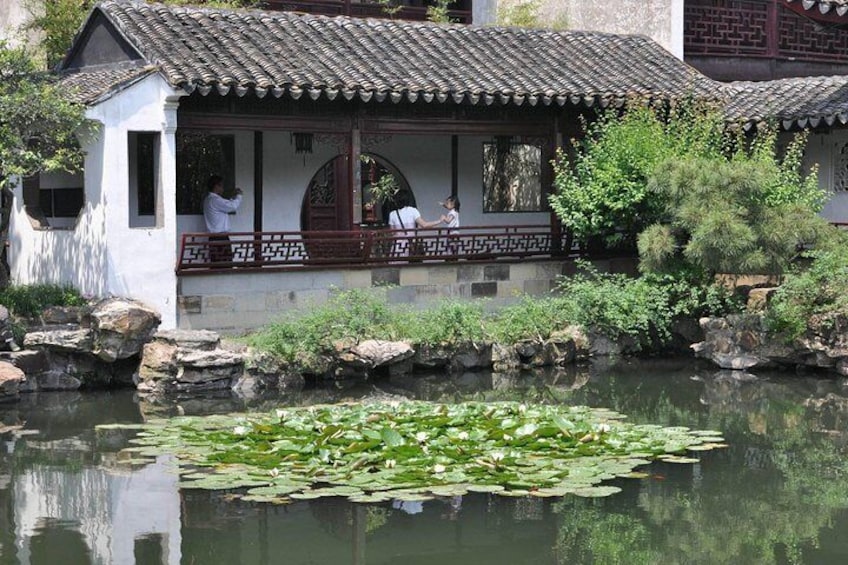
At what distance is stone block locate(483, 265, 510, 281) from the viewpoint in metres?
18.9

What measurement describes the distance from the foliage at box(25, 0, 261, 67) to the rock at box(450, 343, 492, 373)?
6.75 meters

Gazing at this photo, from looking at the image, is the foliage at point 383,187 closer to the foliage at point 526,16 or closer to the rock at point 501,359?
the rock at point 501,359

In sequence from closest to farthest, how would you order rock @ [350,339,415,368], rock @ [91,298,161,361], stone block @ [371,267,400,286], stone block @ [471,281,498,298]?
rock @ [91,298,161,361] → rock @ [350,339,415,368] → stone block @ [371,267,400,286] → stone block @ [471,281,498,298]

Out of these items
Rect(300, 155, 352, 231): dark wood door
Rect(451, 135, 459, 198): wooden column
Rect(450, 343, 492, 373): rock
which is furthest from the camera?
Rect(451, 135, 459, 198): wooden column

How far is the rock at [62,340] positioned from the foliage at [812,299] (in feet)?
24.4

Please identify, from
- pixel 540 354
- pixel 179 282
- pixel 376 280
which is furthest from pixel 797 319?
pixel 179 282

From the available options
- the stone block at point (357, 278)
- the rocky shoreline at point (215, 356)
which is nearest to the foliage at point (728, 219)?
the rocky shoreline at point (215, 356)

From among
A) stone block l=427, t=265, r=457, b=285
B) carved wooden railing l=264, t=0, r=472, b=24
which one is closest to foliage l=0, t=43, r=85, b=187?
stone block l=427, t=265, r=457, b=285

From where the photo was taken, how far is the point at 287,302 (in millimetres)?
17312

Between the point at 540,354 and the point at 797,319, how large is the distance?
9.71ft

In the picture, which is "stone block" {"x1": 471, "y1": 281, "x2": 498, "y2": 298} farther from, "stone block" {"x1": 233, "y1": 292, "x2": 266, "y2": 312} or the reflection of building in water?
the reflection of building in water

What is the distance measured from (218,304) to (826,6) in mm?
8680

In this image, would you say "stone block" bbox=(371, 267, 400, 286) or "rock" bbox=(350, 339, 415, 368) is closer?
"rock" bbox=(350, 339, 415, 368)

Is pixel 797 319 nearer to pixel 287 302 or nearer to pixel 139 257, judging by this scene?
pixel 287 302
